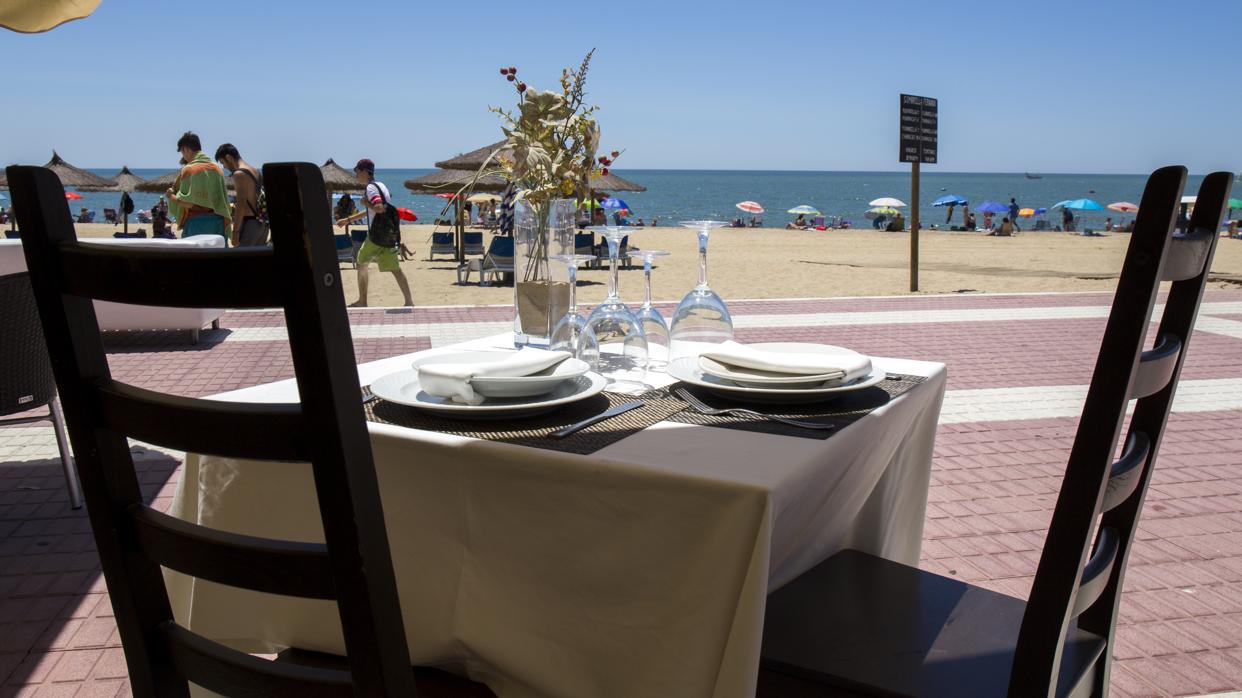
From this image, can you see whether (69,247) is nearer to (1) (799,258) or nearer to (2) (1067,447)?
(2) (1067,447)

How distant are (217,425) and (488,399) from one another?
0.78 meters

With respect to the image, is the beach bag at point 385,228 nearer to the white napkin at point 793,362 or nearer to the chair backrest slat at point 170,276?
the white napkin at point 793,362

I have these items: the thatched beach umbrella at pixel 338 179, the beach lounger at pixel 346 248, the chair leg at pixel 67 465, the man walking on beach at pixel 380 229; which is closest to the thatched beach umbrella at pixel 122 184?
the thatched beach umbrella at pixel 338 179

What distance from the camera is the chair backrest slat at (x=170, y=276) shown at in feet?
3.14

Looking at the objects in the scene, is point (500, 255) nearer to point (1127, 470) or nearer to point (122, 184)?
point (1127, 470)

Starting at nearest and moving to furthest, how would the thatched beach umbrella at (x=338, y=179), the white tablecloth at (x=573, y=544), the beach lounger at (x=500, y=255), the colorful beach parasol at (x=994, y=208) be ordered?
the white tablecloth at (x=573, y=544) → the beach lounger at (x=500, y=255) → the thatched beach umbrella at (x=338, y=179) → the colorful beach parasol at (x=994, y=208)

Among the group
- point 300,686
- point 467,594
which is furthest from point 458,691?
point 300,686

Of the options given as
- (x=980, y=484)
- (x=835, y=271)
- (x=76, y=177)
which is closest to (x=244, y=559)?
(x=980, y=484)

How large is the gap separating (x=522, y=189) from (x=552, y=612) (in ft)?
3.50

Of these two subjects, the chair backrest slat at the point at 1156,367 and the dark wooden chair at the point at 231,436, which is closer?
the dark wooden chair at the point at 231,436

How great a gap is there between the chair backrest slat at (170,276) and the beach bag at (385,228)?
8561 millimetres

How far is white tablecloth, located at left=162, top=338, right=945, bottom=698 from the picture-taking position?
4.68ft

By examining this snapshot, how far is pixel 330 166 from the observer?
1024 inches

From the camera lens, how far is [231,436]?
103cm
